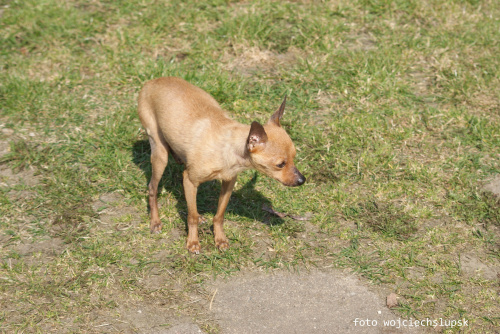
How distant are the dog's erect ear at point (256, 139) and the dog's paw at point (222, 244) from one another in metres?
1.24

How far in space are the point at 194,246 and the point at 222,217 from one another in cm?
43

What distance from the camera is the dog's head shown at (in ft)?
17.2

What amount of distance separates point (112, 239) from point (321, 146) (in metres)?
2.93

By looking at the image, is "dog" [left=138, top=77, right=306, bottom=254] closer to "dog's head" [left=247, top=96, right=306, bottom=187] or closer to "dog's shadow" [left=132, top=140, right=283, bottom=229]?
"dog's head" [left=247, top=96, right=306, bottom=187]

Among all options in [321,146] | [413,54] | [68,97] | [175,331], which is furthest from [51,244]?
[413,54]

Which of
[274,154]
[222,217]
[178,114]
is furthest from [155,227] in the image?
[274,154]

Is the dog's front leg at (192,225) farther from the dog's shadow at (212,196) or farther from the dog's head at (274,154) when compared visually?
the dog's head at (274,154)

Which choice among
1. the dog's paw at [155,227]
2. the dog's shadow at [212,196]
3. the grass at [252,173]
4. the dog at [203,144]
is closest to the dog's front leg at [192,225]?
the dog at [203,144]

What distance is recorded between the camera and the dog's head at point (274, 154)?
17.2ft

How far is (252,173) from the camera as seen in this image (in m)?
6.84

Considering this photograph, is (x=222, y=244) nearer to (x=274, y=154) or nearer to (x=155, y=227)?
(x=155, y=227)

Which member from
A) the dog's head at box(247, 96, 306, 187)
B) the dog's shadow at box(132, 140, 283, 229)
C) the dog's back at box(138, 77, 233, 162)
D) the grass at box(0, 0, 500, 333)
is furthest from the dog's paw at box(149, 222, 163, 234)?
the dog's head at box(247, 96, 306, 187)

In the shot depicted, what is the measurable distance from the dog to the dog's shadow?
1.51ft

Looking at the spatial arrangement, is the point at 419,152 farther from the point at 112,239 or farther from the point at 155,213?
the point at 112,239
